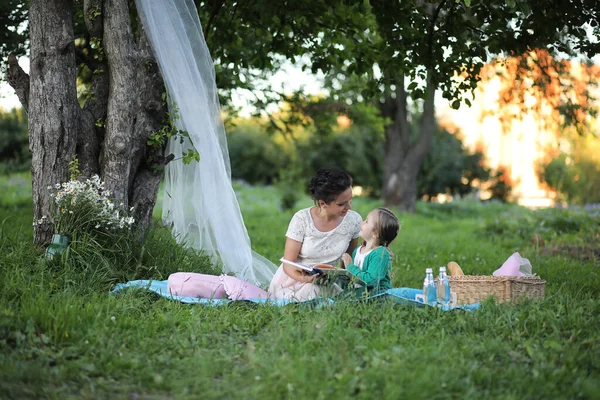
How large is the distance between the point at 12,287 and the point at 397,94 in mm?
11842

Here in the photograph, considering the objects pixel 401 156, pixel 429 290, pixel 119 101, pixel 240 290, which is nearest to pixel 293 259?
pixel 240 290

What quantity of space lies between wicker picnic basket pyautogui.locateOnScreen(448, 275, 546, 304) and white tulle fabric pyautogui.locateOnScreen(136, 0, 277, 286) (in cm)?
203

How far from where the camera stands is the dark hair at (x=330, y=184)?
508 centimetres

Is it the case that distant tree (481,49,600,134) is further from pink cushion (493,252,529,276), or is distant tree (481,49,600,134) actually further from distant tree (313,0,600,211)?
pink cushion (493,252,529,276)

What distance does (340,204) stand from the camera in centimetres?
519

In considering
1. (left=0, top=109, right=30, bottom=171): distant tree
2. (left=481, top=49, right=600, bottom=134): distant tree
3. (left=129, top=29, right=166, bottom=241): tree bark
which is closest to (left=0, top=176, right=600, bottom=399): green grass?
(left=129, top=29, right=166, bottom=241): tree bark

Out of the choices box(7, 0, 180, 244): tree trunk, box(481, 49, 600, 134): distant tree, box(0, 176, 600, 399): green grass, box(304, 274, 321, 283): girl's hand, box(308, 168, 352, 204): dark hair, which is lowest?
box(0, 176, 600, 399): green grass

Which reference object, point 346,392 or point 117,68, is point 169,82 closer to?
point 117,68

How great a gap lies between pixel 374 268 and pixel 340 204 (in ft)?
1.88

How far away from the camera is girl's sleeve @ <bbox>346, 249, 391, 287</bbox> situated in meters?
5.12

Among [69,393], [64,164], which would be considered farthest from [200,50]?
[69,393]

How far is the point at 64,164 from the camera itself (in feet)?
19.1

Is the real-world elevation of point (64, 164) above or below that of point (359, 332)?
above

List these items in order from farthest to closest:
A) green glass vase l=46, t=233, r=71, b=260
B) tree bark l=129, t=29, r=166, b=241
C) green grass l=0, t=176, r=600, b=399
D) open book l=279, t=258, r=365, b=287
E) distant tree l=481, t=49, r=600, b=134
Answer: distant tree l=481, t=49, r=600, b=134 → tree bark l=129, t=29, r=166, b=241 → green glass vase l=46, t=233, r=71, b=260 → open book l=279, t=258, r=365, b=287 → green grass l=0, t=176, r=600, b=399
